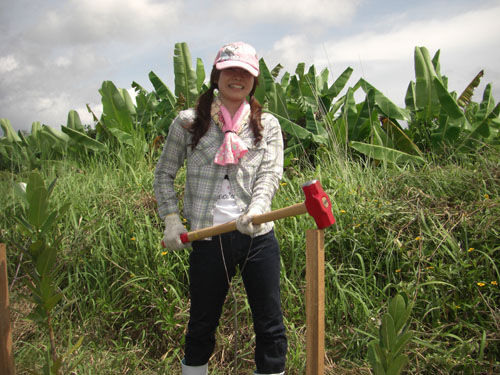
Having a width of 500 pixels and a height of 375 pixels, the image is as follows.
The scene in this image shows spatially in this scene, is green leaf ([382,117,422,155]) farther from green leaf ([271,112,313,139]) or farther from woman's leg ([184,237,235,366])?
woman's leg ([184,237,235,366])

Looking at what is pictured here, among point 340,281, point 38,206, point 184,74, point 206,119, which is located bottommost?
point 340,281

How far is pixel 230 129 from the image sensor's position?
1903mm

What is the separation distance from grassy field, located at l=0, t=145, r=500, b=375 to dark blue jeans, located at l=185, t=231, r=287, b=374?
Result: 64cm

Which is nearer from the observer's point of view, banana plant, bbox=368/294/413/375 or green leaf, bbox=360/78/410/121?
banana plant, bbox=368/294/413/375

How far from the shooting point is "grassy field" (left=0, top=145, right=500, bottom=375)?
2527 mm

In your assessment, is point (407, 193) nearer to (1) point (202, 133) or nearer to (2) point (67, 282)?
(1) point (202, 133)

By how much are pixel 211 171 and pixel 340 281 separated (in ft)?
4.82

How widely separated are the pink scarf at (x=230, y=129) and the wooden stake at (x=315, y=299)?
623 millimetres

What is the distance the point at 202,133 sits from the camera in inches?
76.4

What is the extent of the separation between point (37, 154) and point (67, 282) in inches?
162

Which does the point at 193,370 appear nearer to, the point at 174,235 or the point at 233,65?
the point at 174,235

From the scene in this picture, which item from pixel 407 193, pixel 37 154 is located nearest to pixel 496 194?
pixel 407 193

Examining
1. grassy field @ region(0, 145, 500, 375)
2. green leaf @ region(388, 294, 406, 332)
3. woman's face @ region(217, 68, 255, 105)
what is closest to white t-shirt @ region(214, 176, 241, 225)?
woman's face @ region(217, 68, 255, 105)

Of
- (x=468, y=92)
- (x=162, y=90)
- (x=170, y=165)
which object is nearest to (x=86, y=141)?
(x=162, y=90)
